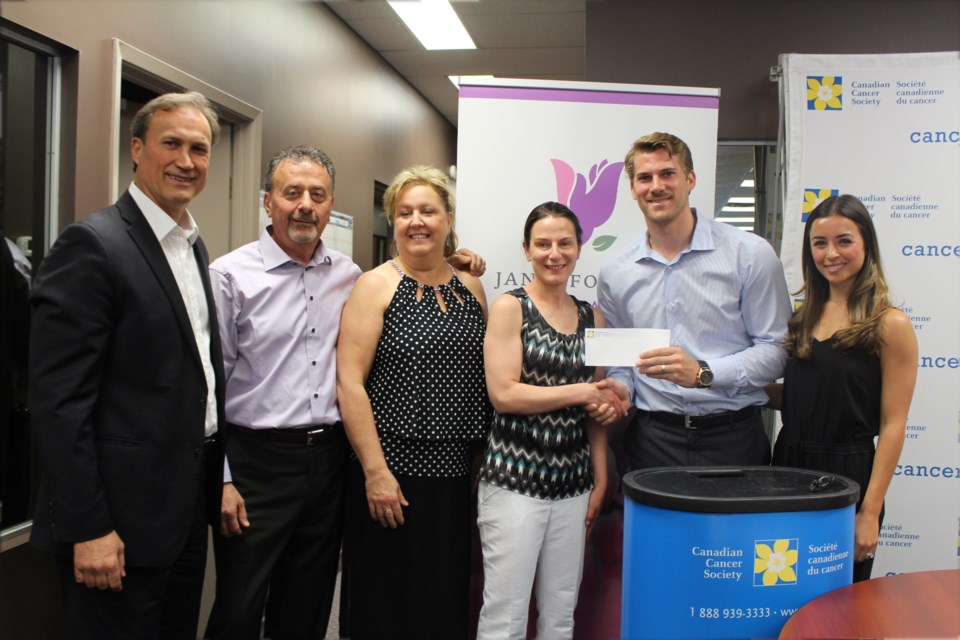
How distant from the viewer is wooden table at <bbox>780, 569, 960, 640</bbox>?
3.74 feet

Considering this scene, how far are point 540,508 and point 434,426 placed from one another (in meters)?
Result: 0.39

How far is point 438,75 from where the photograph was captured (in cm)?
643

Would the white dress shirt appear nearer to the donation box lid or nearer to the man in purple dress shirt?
the man in purple dress shirt

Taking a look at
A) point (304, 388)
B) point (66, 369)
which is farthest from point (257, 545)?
point (66, 369)

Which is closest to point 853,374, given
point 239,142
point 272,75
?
point 239,142

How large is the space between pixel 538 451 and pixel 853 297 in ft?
3.39

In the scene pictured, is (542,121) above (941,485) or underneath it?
above

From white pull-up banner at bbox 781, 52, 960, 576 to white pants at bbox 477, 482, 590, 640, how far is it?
6.76ft

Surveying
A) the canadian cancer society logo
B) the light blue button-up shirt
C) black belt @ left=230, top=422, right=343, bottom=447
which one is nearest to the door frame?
black belt @ left=230, top=422, right=343, bottom=447

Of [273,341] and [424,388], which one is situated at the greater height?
[273,341]

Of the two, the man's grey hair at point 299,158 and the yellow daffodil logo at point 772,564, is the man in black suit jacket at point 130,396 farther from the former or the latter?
the yellow daffodil logo at point 772,564

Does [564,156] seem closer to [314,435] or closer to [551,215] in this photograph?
[551,215]

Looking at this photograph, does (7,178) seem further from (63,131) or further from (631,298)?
(631,298)

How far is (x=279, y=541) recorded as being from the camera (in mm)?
1960
